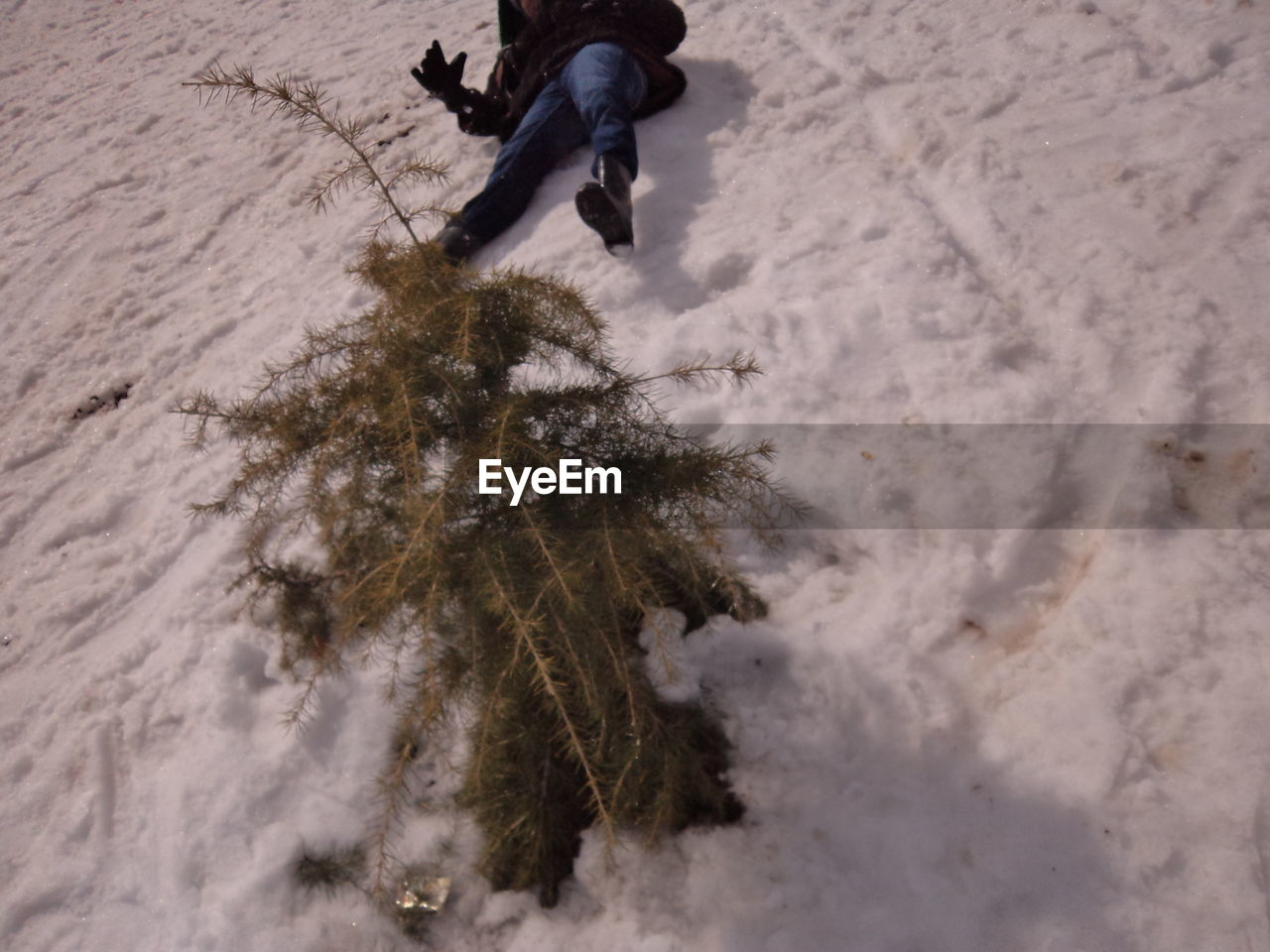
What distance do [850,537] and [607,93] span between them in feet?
7.25

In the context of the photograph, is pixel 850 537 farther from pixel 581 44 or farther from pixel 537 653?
pixel 581 44

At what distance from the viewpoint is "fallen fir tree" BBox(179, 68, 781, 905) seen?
1.28 metres

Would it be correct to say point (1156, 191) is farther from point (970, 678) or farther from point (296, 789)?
point (296, 789)

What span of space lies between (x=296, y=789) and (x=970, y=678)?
1.82m

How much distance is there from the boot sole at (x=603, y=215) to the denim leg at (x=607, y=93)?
273 millimetres

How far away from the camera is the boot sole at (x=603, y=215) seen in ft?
8.52

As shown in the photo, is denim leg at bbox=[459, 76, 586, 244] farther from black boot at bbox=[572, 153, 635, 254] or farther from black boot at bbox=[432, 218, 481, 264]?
black boot at bbox=[572, 153, 635, 254]

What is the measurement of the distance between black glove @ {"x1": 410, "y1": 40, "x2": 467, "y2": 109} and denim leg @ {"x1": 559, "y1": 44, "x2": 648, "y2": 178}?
541mm

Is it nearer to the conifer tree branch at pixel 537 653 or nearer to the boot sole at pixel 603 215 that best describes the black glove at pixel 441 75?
the boot sole at pixel 603 215

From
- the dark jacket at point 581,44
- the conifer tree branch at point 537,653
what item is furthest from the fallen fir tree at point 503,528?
the dark jacket at point 581,44

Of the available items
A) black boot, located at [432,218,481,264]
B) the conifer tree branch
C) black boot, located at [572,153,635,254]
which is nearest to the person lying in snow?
black boot, located at [432,218,481,264]

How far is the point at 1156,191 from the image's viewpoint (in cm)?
246

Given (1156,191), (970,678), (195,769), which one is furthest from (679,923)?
(1156,191)

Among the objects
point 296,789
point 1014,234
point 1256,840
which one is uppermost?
point 1014,234
